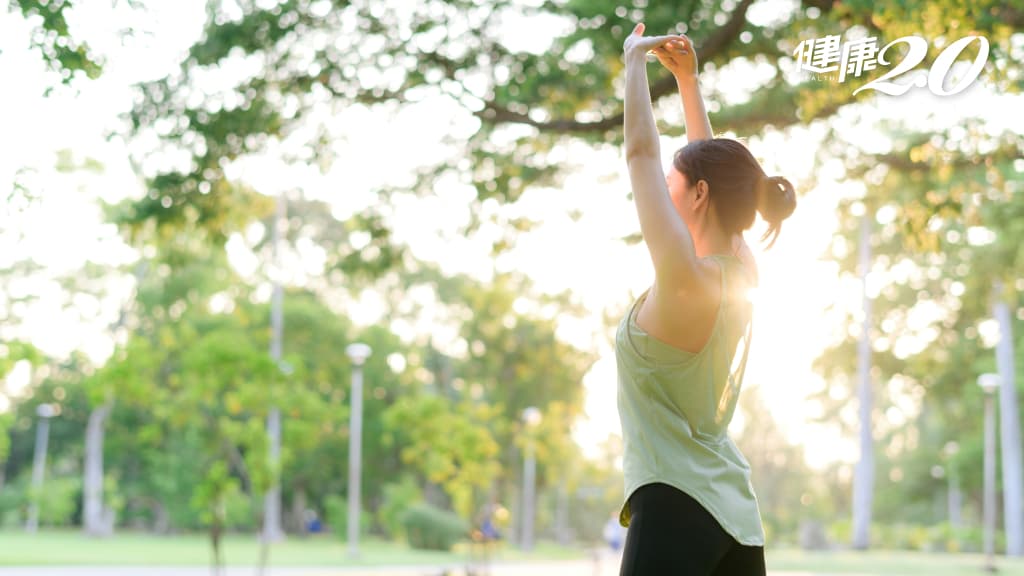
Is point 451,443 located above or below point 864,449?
above

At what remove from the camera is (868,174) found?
42.8 ft

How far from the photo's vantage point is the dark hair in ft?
8.00

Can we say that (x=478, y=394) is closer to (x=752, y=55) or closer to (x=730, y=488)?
(x=752, y=55)

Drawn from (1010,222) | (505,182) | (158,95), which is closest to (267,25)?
(158,95)

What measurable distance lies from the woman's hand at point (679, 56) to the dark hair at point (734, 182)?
34cm

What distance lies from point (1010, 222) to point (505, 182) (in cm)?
653

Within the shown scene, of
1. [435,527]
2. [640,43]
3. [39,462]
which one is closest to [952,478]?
[435,527]

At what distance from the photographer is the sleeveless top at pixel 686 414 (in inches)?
90.2

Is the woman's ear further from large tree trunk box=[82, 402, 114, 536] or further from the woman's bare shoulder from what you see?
large tree trunk box=[82, 402, 114, 536]

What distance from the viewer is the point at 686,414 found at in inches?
91.4

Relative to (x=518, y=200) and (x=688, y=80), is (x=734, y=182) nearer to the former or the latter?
(x=688, y=80)

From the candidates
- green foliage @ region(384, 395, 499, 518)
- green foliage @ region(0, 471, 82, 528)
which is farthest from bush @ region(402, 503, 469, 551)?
green foliage @ region(0, 471, 82, 528)

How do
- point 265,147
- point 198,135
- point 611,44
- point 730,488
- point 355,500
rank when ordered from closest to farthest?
1. point 730,488
2. point 611,44
3. point 198,135
4. point 265,147
5. point 355,500

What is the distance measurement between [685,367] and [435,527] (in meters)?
33.1
